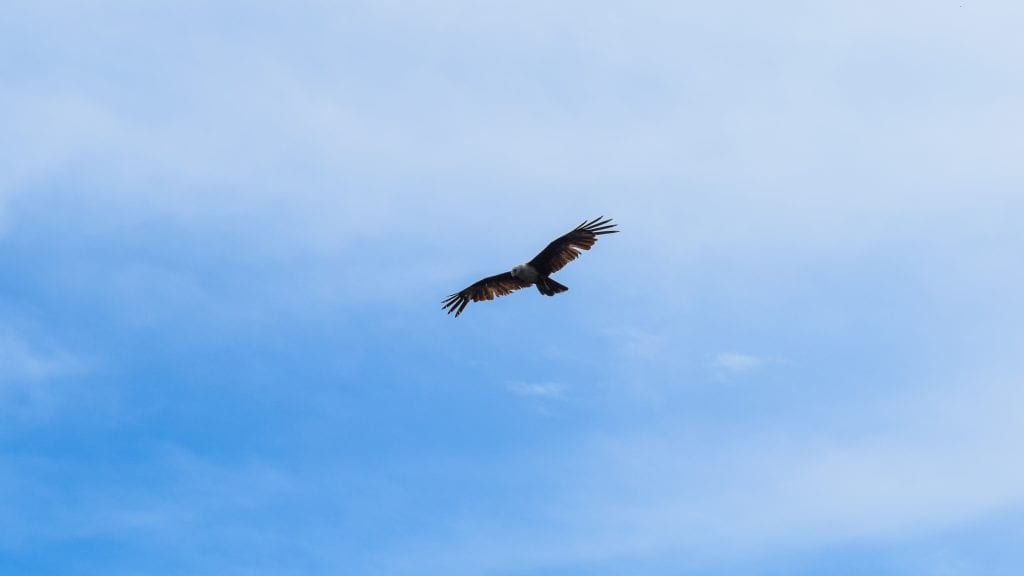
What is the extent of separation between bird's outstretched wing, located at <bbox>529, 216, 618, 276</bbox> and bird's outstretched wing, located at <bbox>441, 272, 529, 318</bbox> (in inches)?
43.4

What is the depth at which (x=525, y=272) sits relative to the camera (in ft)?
148

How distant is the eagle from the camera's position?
43875mm

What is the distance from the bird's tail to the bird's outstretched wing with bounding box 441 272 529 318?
688mm

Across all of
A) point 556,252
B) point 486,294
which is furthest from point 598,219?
point 486,294

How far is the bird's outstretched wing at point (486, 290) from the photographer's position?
151 ft

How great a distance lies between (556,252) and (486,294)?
12.3 feet

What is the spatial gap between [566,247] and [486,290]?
13.2 feet

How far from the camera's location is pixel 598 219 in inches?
1709

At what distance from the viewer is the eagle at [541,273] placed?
144 ft

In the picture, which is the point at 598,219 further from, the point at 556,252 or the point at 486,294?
the point at 486,294

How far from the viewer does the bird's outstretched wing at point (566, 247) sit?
43.7m

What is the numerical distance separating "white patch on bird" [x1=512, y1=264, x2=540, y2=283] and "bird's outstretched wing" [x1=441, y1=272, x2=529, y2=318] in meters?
0.45

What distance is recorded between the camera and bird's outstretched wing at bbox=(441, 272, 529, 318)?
4609 centimetres

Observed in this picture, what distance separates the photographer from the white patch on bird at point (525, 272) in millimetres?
44969
